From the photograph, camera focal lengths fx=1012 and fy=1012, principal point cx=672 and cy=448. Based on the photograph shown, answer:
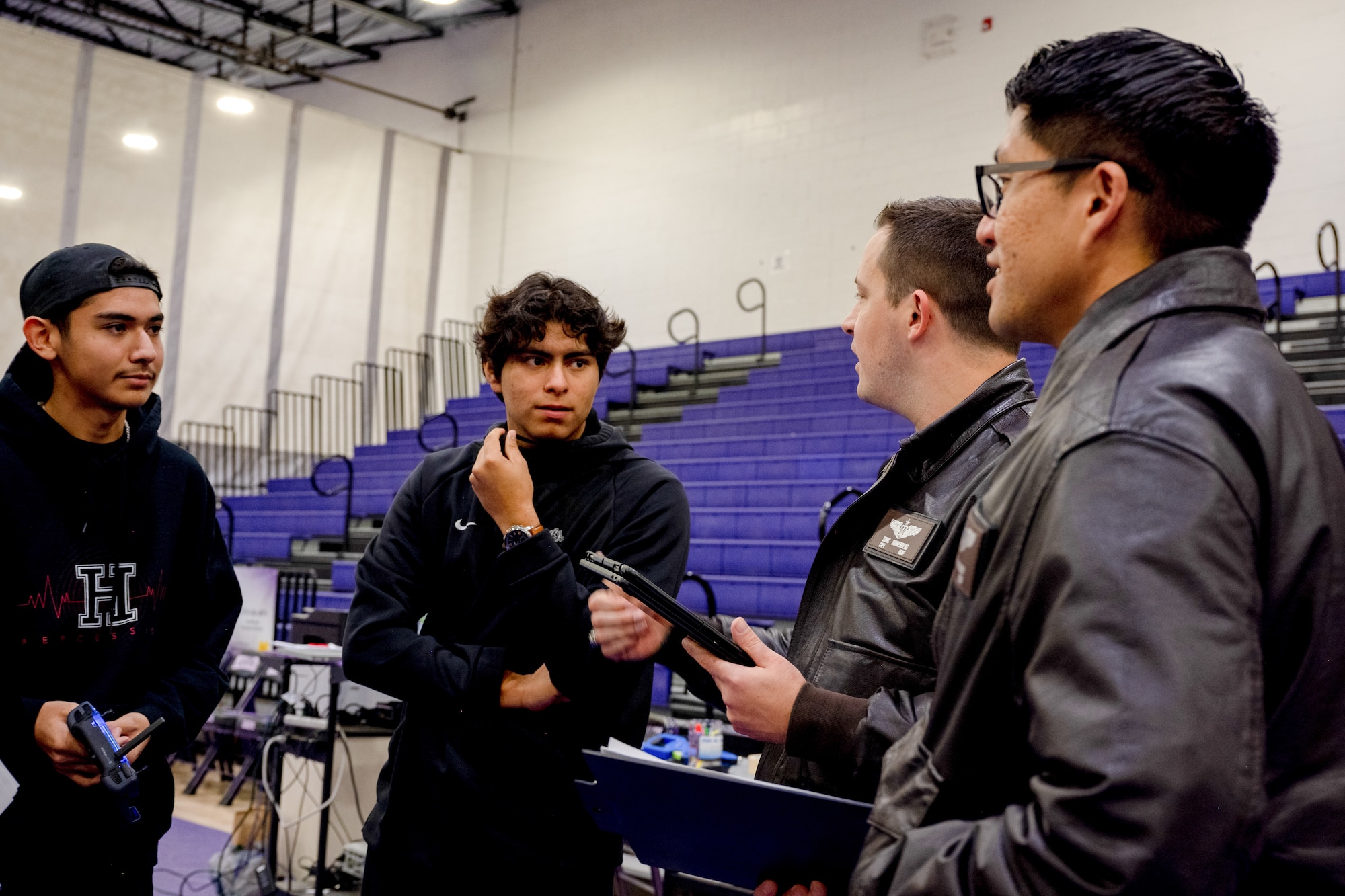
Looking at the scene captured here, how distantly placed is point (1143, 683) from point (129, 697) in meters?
1.76

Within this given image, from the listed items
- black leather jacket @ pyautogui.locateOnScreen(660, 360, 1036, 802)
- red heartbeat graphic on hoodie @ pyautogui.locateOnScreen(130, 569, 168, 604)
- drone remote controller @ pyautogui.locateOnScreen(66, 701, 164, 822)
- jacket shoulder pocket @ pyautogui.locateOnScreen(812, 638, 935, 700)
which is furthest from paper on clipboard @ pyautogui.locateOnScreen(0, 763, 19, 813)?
jacket shoulder pocket @ pyautogui.locateOnScreen(812, 638, 935, 700)

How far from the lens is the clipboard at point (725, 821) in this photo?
97 centimetres

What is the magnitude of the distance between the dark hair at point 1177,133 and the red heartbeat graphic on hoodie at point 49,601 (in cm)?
172

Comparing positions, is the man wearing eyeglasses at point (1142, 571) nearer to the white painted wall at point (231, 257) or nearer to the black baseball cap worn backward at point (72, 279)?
the black baseball cap worn backward at point (72, 279)

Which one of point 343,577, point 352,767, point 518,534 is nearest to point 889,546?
point 518,534

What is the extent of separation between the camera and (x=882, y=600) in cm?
128

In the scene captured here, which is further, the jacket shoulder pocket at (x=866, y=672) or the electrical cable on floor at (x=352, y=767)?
the electrical cable on floor at (x=352, y=767)

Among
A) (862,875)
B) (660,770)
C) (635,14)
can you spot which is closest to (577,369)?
(660,770)

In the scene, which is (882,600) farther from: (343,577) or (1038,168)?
(343,577)

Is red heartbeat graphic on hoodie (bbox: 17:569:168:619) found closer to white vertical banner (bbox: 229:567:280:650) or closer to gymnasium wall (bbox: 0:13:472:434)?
white vertical banner (bbox: 229:567:280:650)

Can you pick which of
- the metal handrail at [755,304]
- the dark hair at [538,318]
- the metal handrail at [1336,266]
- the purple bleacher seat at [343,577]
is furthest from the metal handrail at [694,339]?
the dark hair at [538,318]

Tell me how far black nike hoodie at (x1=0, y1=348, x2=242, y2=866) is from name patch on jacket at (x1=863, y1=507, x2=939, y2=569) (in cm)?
131

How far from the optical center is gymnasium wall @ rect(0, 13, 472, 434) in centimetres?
981

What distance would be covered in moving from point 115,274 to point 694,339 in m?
8.93
